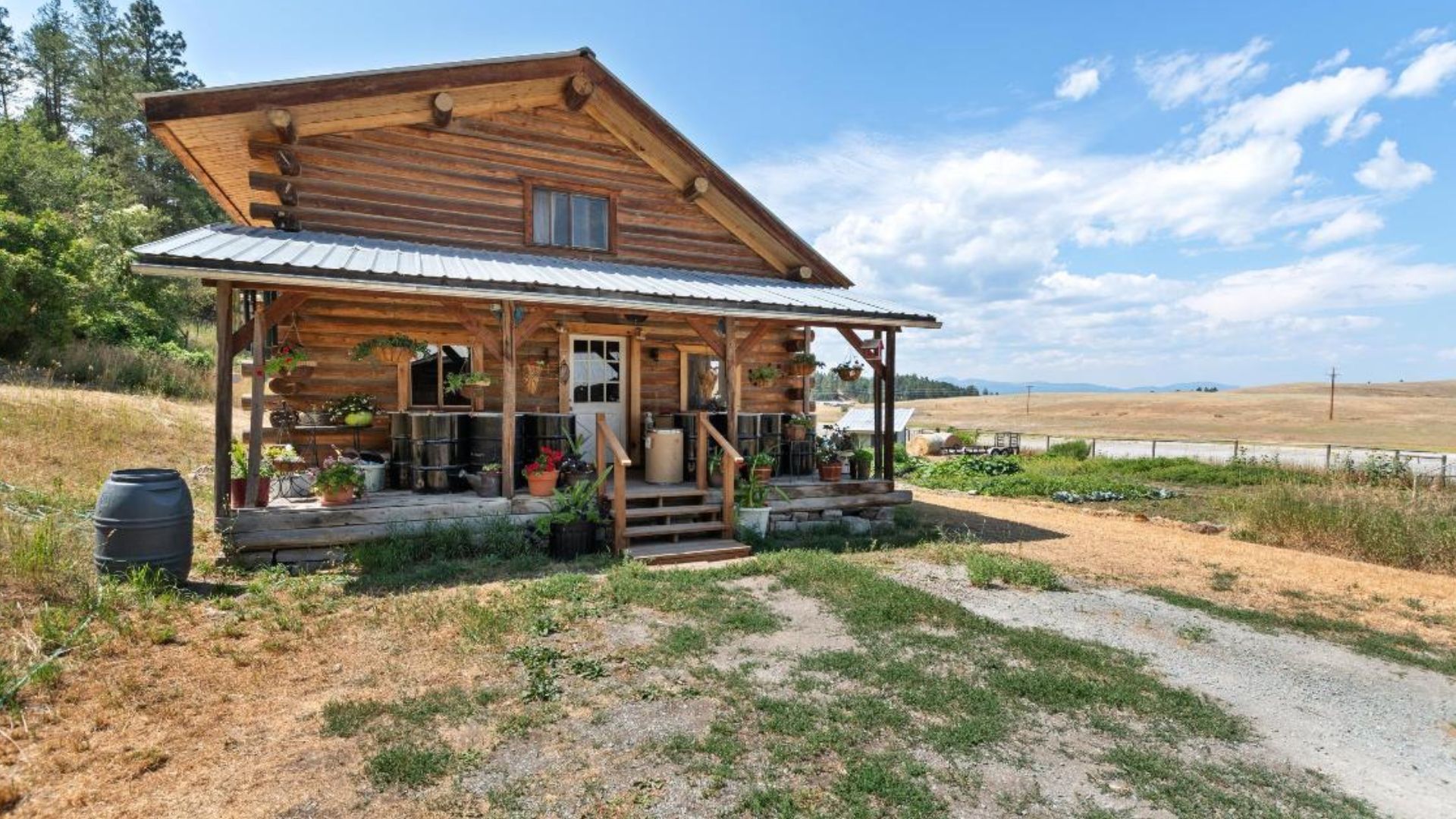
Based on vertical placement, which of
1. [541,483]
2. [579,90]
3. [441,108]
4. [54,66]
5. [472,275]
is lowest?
[541,483]

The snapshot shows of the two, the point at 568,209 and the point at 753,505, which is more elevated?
the point at 568,209

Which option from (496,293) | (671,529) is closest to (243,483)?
(496,293)

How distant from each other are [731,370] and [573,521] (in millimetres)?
3067

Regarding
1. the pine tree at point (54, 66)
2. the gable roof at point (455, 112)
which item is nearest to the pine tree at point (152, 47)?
the pine tree at point (54, 66)

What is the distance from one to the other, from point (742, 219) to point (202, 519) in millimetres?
9284

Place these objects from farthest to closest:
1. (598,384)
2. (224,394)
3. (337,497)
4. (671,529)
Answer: (598,384)
(671,529)
(337,497)
(224,394)

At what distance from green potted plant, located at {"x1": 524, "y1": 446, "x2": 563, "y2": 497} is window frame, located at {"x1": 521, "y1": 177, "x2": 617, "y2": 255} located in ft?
12.8

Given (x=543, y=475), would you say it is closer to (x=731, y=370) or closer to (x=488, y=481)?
(x=488, y=481)

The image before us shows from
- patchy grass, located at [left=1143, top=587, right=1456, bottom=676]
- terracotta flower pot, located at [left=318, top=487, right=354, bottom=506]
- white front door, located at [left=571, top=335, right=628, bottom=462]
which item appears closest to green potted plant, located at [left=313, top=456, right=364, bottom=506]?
terracotta flower pot, located at [left=318, top=487, right=354, bottom=506]

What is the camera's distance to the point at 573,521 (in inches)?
320

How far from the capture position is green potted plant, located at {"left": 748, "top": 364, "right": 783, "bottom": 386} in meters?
12.0

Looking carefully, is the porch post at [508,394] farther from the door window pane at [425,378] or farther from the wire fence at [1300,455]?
the wire fence at [1300,455]

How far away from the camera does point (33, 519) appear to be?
6703mm

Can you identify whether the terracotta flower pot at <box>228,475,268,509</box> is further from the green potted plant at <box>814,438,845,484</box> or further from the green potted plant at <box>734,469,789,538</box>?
the green potted plant at <box>814,438,845,484</box>
